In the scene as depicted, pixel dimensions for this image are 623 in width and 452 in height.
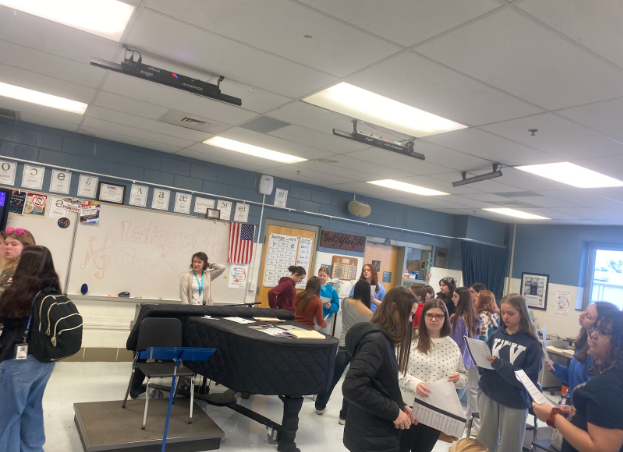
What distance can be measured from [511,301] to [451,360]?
731 mm

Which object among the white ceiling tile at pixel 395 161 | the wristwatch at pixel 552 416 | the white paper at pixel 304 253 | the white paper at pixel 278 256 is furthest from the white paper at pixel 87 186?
the wristwatch at pixel 552 416

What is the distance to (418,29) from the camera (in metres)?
2.15

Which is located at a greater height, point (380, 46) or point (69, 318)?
point (380, 46)

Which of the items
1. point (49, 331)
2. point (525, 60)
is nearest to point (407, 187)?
point (525, 60)

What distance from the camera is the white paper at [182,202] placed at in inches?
241

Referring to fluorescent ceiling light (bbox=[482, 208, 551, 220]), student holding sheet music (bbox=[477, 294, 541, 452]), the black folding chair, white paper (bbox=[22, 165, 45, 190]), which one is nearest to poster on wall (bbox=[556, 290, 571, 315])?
fluorescent ceiling light (bbox=[482, 208, 551, 220])

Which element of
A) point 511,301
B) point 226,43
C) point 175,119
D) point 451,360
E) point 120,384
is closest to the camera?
Result: point 226,43

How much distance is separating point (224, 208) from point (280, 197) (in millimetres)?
910

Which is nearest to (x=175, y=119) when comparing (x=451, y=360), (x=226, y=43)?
(x=226, y=43)

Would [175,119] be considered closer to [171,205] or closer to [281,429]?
[171,205]

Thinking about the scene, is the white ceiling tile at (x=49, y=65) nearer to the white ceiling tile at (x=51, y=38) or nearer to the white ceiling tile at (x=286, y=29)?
the white ceiling tile at (x=51, y=38)

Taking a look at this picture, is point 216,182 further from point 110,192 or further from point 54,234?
point 54,234

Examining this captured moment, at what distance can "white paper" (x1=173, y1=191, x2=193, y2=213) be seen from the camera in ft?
20.1

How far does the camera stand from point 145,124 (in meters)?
4.68
